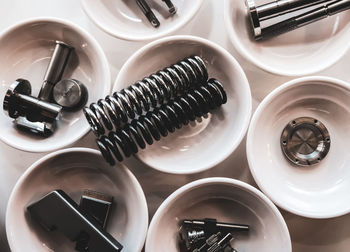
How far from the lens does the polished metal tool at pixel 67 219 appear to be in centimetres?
71

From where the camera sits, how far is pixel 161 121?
721 millimetres

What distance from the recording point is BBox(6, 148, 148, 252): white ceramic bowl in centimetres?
72

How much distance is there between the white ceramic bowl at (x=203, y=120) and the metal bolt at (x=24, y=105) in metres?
0.13

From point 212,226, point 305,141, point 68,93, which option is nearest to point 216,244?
point 212,226

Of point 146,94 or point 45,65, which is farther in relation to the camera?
point 45,65

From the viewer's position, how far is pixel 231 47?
0.84 meters

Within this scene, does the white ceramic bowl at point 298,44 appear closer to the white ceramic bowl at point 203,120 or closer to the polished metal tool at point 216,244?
the white ceramic bowl at point 203,120

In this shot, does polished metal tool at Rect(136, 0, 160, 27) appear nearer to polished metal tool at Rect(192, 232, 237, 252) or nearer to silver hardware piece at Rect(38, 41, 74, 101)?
silver hardware piece at Rect(38, 41, 74, 101)

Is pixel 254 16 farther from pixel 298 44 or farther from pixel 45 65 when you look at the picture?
pixel 45 65

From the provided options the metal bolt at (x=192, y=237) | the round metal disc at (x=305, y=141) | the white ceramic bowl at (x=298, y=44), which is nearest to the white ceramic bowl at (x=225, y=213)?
the metal bolt at (x=192, y=237)

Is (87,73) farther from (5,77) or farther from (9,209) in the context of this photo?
(9,209)

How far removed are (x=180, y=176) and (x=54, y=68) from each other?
0.33 m

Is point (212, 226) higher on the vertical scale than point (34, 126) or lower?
lower

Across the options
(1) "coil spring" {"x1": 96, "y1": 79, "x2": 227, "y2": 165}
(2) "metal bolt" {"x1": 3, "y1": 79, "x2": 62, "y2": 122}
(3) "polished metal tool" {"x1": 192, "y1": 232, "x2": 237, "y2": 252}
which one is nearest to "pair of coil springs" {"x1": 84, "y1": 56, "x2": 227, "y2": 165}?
(1) "coil spring" {"x1": 96, "y1": 79, "x2": 227, "y2": 165}
